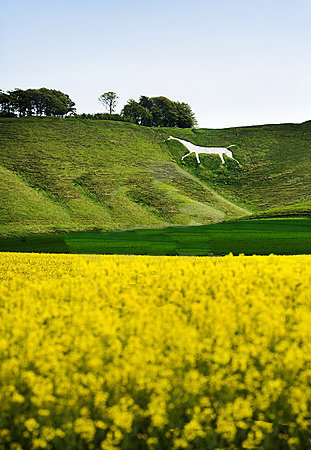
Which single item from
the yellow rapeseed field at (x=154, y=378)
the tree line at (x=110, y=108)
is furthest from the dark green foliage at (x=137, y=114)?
the yellow rapeseed field at (x=154, y=378)

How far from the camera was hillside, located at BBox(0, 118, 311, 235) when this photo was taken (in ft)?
179

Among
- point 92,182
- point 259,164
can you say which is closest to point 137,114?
point 259,164

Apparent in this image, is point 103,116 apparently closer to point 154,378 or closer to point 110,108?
point 110,108

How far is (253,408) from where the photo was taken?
4.79 meters

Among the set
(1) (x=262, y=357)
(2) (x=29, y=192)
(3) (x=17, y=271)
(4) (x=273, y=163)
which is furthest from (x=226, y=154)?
(1) (x=262, y=357)

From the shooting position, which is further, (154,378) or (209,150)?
(209,150)

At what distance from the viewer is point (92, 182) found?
66.1 m

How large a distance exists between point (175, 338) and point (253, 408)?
50.2 inches

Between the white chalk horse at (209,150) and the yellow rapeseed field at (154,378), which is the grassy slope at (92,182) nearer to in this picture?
the white chalk horse at (209,150)

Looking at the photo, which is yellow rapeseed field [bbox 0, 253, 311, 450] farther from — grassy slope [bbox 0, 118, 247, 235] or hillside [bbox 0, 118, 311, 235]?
hillside [bbox 0, 118, 311, 235]

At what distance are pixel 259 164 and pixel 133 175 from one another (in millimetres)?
30885

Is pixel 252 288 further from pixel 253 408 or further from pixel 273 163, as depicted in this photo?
pixel 273 163

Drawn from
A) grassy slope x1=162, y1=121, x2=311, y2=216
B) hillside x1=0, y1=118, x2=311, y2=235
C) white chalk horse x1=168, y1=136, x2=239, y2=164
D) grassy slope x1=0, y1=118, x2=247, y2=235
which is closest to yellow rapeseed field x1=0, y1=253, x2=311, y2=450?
grassy slope x1=0, y1=118, x2=247, y2=235

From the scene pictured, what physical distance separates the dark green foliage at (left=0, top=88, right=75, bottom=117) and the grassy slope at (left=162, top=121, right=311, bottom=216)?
111 ft
